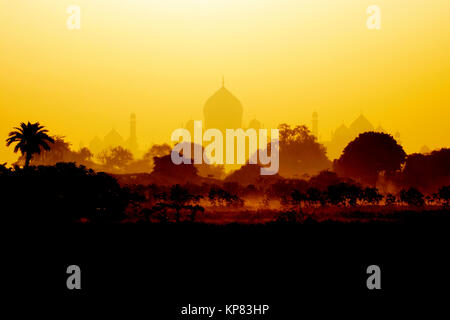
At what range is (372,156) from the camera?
356 feet

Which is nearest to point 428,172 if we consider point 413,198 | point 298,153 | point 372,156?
point 372,156

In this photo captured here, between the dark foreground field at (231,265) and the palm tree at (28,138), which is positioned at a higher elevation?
the palm tree at (28,138)

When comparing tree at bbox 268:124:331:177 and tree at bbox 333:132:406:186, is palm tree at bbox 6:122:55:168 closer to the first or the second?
tree at bbox 333:132:406:186

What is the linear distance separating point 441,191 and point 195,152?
12857 cm

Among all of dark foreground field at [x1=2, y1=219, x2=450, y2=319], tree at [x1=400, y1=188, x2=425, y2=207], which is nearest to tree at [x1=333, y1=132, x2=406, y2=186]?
tree at [x1=400, y1=188, x2=425, y2=207]

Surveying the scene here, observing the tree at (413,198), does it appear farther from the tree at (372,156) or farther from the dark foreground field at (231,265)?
the tree at (372,156)

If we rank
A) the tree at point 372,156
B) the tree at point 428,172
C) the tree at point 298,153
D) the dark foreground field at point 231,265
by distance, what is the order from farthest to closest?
the tree at point 298,153 < the tree at point 372,156 < the tree at point 428,172 < the dark foreground field at point 231,265

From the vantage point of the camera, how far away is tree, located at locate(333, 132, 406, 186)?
10812cm

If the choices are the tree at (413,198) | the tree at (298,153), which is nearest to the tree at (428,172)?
the tree at (413,198)

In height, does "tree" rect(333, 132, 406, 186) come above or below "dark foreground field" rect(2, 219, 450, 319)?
above

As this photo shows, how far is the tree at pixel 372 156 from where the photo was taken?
355 feet
